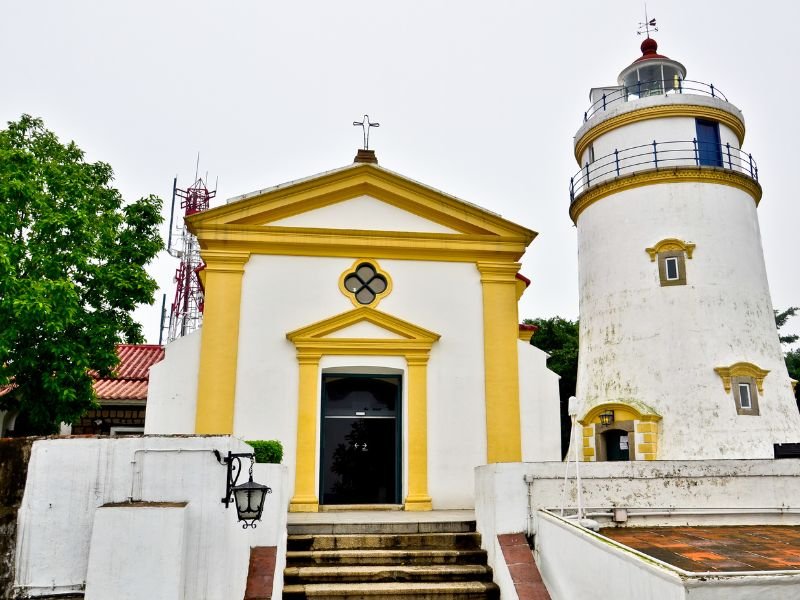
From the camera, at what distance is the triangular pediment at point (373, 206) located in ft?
40.2

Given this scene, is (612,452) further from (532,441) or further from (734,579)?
(734,579)

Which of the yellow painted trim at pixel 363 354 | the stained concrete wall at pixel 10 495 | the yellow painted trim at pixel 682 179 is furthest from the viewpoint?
the yellow painted trim at pixel 682 179

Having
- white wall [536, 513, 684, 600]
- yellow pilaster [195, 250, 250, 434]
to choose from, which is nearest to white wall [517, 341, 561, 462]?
white wall [536, 513, 684, 600]

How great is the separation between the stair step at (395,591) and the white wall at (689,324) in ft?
28.3

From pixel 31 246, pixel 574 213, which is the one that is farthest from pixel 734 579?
pixel 574 213

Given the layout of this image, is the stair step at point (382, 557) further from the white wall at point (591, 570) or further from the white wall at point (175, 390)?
the white wall at point (175, 390)

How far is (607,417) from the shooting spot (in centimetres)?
1593

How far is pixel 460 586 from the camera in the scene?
8000 mm

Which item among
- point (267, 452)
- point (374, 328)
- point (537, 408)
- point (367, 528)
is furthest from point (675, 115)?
point (267, 452)

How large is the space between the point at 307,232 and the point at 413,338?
9.06 feet

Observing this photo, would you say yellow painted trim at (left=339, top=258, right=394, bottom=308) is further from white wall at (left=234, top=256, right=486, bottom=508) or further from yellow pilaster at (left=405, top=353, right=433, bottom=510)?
yellow pilaster at (left=405, top=353, right=433, bottom=510)

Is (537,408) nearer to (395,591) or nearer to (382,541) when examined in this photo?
(382,541)

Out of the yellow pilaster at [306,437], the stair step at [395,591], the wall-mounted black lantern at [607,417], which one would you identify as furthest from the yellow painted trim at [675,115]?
the stair step at [395,591]

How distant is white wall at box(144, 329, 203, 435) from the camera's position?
11.4 m
